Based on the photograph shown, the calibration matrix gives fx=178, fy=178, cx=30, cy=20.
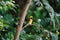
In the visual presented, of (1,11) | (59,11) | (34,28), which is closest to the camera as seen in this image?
(1,11)

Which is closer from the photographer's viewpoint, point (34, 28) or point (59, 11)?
point (34, 28)

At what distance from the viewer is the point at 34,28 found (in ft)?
5.95

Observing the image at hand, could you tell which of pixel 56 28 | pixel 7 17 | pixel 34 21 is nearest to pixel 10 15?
pixel 7 17

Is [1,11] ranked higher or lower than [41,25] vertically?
higher

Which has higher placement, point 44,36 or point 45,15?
point 45,15

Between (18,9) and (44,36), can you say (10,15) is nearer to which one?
(18,9)

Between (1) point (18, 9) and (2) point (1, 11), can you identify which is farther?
(1) point (18, 9)

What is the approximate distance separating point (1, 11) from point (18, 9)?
0.71 ft

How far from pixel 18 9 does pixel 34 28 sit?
258 mm

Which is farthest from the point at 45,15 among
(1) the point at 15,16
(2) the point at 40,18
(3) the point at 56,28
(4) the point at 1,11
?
(4) the point at 1,11

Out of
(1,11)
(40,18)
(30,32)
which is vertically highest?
(1,11)

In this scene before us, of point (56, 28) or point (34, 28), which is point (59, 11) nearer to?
point (56, 28)

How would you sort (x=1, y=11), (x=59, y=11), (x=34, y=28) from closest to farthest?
(x=1, y=11) → (x=34, y=28) → (x=59, y=11)

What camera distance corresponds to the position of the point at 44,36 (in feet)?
5.57
